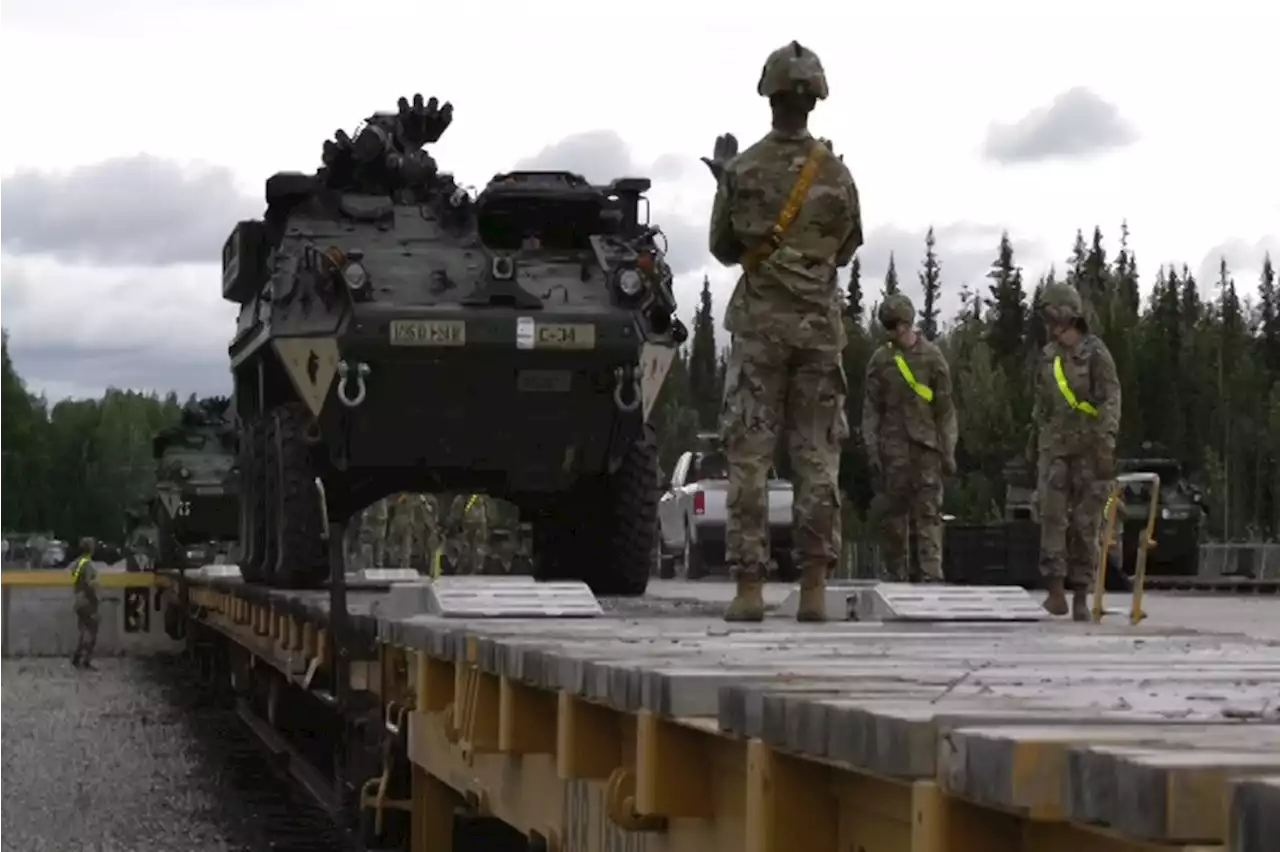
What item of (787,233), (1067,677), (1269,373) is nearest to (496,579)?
(787,233)

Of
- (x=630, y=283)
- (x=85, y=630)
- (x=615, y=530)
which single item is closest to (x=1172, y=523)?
(x=85, y=630)

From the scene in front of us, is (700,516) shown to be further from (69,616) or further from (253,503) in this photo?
(253,503)

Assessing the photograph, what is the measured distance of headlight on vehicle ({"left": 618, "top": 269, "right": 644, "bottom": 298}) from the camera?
13367mm

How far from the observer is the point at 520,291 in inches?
526

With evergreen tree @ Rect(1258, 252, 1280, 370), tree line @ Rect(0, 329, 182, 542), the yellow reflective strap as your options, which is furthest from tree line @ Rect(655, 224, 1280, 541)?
tree line @ Rect(0, 329, 182, 542)

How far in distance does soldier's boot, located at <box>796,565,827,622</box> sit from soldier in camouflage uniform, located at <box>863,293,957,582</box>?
4.79 metres

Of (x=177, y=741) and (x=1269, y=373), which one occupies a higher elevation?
(x=1269, y=373)

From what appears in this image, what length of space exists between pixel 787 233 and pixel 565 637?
233 cm

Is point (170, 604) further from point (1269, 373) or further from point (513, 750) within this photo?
point (1269, 373)

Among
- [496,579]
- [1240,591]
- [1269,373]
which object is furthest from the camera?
[1269,373]

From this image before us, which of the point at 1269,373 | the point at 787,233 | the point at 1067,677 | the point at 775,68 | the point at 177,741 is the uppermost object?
the point at 1269,373

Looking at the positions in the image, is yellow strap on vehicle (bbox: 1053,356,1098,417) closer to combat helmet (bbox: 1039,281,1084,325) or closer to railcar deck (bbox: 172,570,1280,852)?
combat helmet (bbox: 1039,281,1084,325)

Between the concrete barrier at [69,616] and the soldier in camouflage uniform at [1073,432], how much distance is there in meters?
16.1

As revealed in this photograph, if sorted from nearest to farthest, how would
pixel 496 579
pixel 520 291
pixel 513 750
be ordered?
pixel 513 750 → pixel 496 579 → pixel 520 291
